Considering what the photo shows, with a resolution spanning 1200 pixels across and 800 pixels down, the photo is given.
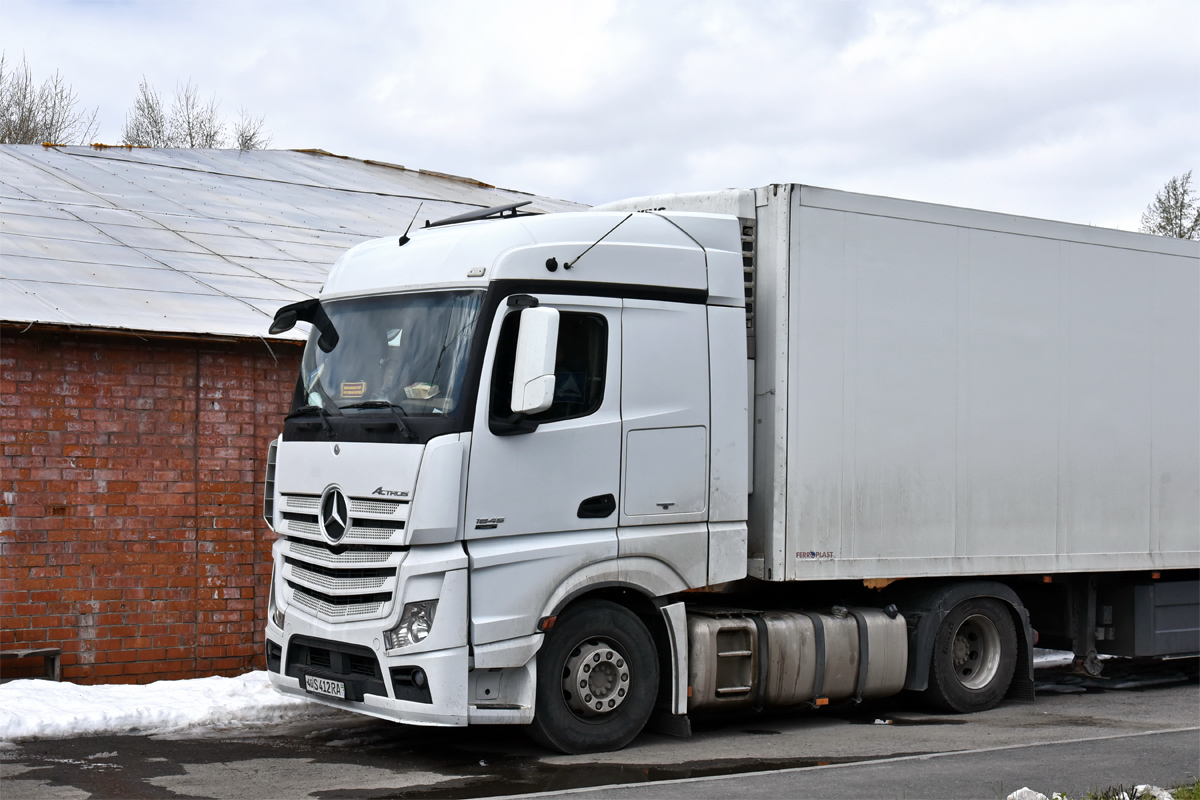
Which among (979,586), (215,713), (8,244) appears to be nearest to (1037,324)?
(979,586)

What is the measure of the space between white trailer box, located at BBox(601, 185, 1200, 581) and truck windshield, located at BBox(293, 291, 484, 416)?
2346mm

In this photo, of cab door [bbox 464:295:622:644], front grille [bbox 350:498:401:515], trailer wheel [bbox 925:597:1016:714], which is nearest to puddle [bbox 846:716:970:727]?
trailer wheel [bbox 925:597:1016:714]

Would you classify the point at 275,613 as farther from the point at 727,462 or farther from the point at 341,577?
the point at 727,462

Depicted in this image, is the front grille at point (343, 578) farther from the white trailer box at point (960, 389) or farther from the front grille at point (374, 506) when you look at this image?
the white trailer box at point (960, 389)

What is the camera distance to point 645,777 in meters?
7.53

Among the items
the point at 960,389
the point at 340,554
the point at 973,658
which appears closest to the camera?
the point at 340,554

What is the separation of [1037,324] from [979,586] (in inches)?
82.7

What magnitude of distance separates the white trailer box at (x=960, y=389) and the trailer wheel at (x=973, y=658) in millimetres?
446

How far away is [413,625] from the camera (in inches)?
298

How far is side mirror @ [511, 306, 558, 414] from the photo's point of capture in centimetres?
747

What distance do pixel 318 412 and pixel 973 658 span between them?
5.50 metres

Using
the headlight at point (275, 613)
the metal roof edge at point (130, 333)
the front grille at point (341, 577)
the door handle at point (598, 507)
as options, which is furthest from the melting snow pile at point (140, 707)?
the door handle at point (598, 507)

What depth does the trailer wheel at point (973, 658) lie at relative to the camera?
388 inches

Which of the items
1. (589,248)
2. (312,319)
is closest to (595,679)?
(589,248)
